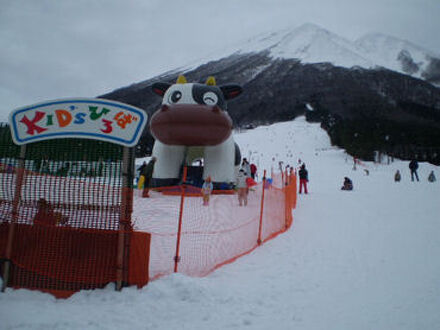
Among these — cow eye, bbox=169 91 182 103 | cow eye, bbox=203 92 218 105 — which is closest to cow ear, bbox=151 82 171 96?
cow eye, bbox=169 91 182 103

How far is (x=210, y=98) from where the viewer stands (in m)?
9.45

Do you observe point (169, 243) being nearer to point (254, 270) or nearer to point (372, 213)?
point (254, 270)

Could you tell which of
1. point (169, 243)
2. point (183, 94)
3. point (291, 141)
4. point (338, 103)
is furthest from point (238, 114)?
point (169, 243)

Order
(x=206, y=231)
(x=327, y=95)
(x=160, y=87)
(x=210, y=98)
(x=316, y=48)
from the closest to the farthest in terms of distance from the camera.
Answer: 1. (x=206, y=231)
2. (x=210, y=98)
3. (x=160, y=87)
4. (x=327, y=95)
5. (x=316, y=48)

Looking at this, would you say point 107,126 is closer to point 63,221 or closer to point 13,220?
point 63,221

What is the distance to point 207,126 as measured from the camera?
8.55 meters

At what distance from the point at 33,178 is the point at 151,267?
1625 millimetres

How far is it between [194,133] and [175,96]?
1.66 m

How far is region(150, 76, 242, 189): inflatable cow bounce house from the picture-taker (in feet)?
28.1

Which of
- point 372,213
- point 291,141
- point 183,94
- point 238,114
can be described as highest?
point 238,114

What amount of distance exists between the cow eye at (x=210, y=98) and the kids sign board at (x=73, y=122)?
631cm

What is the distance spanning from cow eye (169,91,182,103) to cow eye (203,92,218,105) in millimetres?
735

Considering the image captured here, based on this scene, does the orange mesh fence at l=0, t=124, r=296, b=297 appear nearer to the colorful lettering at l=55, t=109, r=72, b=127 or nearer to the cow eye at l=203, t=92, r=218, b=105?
the colorful lettering at l=55, t=109, r=72, b=127

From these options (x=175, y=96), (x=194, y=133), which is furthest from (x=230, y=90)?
(x=194, y=133)
